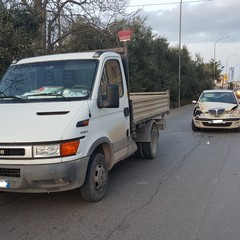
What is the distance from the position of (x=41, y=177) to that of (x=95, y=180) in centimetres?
103

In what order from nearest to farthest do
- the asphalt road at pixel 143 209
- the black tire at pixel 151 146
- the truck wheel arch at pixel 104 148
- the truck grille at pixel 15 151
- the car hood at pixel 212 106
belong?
the asphalt road at pixel 143 209 → the truck grille at pixel 15 151 → the truck wheel arch at pixel 104 148 → the black tire at pixel 151 146 → the car hood at pixel 212 106

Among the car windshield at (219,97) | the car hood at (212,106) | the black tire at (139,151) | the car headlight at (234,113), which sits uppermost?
the car windshield at (219,97)

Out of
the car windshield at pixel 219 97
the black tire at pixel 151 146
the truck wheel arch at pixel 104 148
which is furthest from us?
the car windshield at pixel 219 97

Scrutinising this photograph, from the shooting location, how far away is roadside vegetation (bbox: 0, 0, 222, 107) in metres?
10.3

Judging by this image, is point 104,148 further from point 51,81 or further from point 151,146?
point 151,146

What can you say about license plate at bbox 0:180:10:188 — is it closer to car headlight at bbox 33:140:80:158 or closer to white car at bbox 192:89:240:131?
car headlight at bbox 33:140:80:158

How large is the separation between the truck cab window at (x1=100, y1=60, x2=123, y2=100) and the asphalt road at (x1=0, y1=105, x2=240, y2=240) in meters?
1.63

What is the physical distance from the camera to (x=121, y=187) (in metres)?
6.53

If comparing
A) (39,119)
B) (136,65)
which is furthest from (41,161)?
(136,65)

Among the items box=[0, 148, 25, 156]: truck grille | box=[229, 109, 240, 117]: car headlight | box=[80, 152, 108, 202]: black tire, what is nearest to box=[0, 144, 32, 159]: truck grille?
box=[0, 148, 25, 156]: truck grille

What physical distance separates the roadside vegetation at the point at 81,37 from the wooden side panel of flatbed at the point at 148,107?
3.70m

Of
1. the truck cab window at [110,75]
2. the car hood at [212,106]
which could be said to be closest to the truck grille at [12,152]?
the truck cab window at [110,75]

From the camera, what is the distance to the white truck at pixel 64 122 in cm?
479

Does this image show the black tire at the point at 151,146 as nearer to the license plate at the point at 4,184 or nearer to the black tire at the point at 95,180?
the black tire at the point at 95,180
